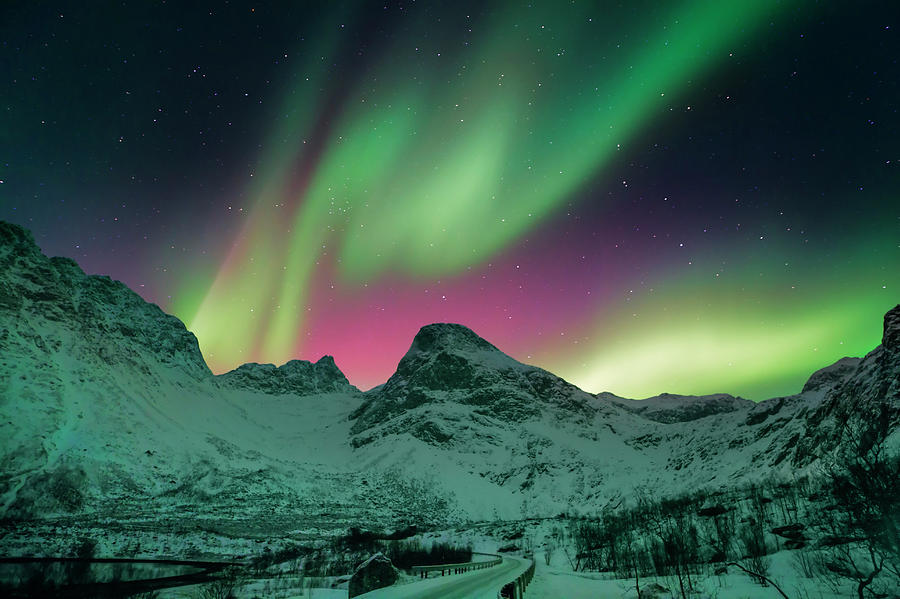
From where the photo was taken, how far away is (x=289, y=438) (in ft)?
529

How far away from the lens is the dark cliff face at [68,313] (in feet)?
319

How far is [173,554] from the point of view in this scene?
4794 cm

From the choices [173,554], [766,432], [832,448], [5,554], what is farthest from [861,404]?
[5,554]

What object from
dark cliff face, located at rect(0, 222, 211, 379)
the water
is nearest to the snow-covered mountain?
dark cliff face, located at rect(0, 222, 211, 379)

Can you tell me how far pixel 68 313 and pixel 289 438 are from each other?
78.9m

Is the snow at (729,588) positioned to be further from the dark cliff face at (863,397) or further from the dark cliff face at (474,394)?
the dark cliff face at (474,394)

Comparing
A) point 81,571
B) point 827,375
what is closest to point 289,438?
point 81,571

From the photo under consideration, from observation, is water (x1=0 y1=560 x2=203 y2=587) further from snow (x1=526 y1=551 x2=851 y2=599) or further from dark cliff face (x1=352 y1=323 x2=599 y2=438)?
dark cliff face (x1=352 y1=323 x2=599 y2=438)

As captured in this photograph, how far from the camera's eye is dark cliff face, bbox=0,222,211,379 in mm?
97125

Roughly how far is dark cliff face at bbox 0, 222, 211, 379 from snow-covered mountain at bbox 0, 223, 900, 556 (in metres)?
0.49

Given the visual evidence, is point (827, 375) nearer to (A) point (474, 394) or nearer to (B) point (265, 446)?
(A) point (474, 394)

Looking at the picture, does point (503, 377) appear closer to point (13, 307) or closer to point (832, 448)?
point (832, 448)

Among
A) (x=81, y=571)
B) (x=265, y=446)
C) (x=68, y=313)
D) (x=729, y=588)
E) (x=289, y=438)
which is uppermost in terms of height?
(x=68, y=313)

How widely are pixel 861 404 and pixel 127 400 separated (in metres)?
136
